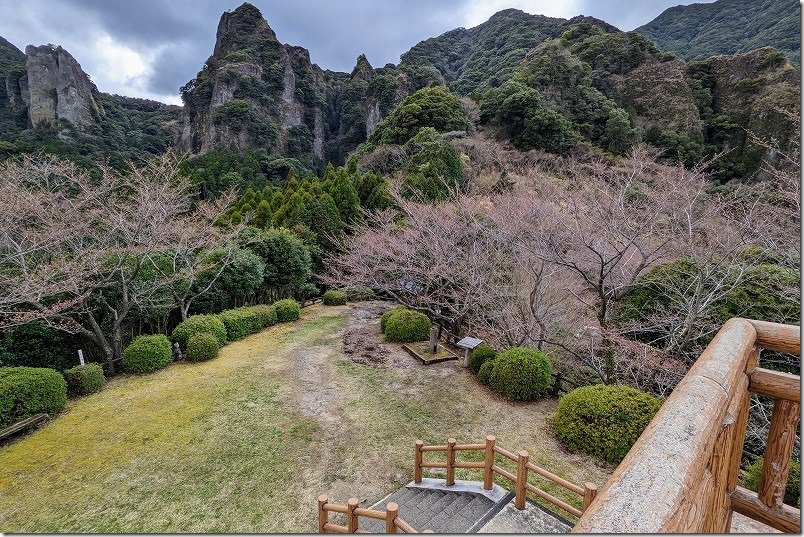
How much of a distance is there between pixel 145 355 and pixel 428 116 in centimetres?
2242

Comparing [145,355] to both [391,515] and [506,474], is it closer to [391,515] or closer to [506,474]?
[391,515]

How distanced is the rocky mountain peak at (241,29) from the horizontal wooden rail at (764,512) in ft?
181

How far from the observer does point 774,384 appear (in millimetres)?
1226

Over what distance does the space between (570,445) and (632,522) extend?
625 cm

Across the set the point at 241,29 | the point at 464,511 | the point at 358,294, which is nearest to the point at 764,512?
the point at 464,511

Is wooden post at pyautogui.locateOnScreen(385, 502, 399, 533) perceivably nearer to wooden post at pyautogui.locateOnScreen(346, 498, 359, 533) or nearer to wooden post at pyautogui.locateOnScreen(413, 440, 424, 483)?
wooden post at pyautogui.locateOnScreen(346, 498, 359, 533)

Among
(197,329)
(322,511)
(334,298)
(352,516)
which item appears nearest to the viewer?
(352,516)

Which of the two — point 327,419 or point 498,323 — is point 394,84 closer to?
point 498,323

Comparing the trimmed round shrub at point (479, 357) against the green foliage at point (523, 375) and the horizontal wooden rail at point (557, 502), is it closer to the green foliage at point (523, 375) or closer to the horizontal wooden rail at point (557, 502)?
the green foliage at point (523, 375)

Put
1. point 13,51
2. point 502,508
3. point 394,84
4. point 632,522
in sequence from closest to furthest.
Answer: point 632,522 → point 502,508 → point 13,51 → point 394,84

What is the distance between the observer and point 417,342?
10750mm

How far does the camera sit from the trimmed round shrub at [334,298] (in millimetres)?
16439

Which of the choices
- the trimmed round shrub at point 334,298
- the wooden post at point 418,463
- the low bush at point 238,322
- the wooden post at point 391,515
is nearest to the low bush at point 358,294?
the trimmed round shrub at point 334,298

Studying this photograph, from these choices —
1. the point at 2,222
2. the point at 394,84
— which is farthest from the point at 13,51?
the point at 2,222
